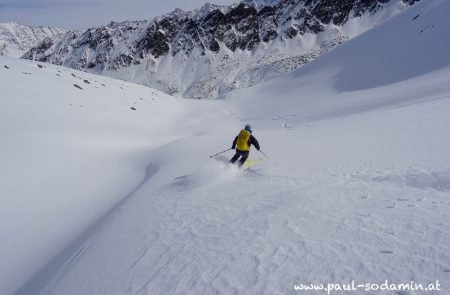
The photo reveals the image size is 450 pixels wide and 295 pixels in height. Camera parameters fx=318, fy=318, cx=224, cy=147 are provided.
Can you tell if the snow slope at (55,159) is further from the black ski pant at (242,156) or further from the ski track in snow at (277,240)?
the black ski pant at (242,156)

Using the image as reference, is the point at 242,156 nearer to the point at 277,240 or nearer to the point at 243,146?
the point at 243,146

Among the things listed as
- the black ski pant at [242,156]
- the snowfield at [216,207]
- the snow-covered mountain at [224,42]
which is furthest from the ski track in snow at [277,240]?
the snow-covered mountain at [224,42]

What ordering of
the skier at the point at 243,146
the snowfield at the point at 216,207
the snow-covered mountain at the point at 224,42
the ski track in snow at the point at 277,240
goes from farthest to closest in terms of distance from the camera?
the snow-covered mountain at the point at 224,42 → the skier at the point at 243,146 → the snowfield at the point at 216,207 → the ski track in snow at the point at 277,240

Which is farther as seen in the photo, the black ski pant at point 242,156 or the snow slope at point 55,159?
the black ski pant at point 242,156

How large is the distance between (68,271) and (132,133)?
2060 cm

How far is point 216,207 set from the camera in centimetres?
841

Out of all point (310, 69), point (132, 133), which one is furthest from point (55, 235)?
point (310, 69)

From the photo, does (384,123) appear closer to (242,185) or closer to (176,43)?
(242,185)

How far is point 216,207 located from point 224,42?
6226 inches

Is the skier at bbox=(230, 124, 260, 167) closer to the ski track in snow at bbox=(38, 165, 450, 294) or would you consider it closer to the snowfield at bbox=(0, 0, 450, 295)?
the snowfield at bbox=(0, 0, 450, 295)

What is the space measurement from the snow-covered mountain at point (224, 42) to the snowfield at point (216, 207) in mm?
106324

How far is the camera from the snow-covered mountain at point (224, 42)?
133000 mm

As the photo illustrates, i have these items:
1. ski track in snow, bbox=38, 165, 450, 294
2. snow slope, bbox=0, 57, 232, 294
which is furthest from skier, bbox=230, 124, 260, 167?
snow slope, bbox=0, 57, 232, 294

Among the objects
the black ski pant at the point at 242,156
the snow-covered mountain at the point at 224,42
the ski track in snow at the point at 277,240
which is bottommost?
the ski track in snow at the point at 277,240
